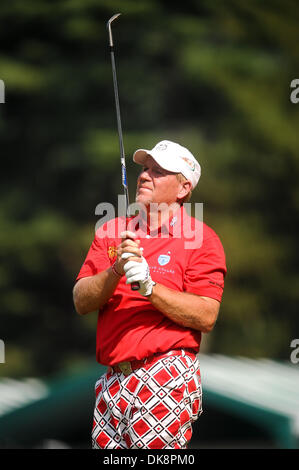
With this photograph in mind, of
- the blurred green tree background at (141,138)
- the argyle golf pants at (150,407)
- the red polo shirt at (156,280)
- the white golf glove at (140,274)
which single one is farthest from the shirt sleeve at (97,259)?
the blurred green tree background at (141,138)

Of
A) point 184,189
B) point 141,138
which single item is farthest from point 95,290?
point 141,138

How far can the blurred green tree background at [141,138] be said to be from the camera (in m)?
10.7

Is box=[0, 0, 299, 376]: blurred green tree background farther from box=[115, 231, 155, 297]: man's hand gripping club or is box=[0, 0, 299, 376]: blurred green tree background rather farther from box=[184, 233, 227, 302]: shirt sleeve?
box=[115, 231, 155, 297]: man's hand gripping club

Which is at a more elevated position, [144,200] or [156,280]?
[144,200]

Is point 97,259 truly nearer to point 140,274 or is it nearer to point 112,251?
point 112,251

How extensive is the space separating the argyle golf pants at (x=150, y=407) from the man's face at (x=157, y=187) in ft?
2.15

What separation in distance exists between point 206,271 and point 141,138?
7.57 m

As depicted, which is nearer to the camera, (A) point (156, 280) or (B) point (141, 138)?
(A) point (156, 280)

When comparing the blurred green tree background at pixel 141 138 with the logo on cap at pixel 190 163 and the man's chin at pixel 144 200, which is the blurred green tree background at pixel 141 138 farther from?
the man's chin at pixel 144 200

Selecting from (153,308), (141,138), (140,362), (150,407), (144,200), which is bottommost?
(150,407)

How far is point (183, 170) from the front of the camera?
316cm

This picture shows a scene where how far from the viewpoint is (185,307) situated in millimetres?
2867

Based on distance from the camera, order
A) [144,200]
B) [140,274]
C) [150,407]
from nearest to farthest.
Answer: [140,274] → [150,407] → [144,200]

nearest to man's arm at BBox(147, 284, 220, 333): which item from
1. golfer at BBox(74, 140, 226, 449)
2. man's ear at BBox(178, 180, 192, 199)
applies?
golfer at BBox(74, 140, 226, 449)
